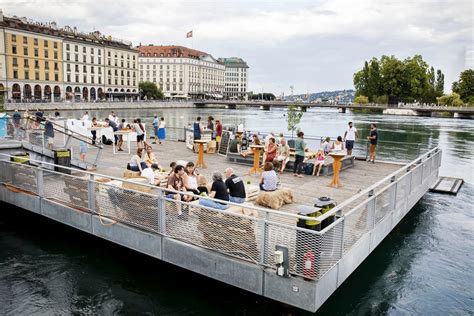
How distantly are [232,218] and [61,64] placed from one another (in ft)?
399

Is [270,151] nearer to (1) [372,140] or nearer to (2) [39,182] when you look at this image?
(1) [372,140]

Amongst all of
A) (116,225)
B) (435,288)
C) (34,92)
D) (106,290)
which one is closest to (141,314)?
(106,290)

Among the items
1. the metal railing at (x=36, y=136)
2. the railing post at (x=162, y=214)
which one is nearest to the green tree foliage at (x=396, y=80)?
the metal railing at (x=36, y=136)

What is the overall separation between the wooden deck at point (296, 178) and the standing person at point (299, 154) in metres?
0.27

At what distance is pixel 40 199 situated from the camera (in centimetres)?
1229

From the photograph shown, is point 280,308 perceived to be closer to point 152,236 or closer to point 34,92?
point 152,236

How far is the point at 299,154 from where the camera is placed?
16062 millimetres

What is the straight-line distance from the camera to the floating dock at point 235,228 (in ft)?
24.8

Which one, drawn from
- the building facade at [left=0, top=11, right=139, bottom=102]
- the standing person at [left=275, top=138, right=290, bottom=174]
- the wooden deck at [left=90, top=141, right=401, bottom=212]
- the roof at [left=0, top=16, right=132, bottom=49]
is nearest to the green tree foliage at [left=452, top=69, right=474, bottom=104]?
the building facade at [left=0, top=11, right=139, bottom=102]

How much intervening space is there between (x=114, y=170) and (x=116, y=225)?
670cm

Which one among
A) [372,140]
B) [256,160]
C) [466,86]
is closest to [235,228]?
[256,160]

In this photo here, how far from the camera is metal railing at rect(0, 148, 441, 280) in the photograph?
7.57 metres

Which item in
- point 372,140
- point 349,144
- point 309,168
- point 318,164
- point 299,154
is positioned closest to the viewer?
point 299,154

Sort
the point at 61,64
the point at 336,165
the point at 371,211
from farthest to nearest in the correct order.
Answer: the point at 61,64, the point at 336,165, the point at 371,211
